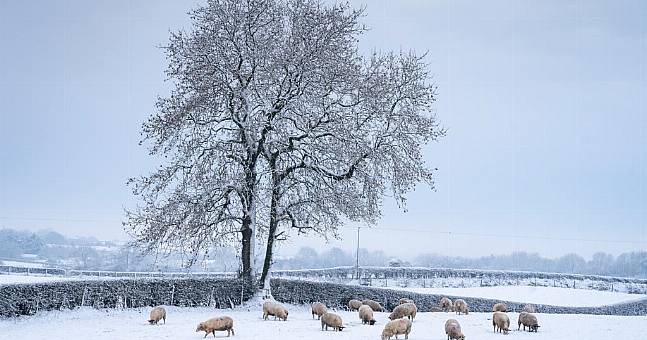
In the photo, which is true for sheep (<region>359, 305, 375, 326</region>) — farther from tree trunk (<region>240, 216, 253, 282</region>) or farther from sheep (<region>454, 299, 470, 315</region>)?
tree trunk (<region>240, 216, 253, 282</region>)

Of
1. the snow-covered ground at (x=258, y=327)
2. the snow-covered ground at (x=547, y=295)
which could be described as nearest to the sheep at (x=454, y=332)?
the snow-covered ground at (x=258, y=327)

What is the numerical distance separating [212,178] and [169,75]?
508 centimetres

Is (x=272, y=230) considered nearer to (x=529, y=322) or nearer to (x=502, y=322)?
(x=502, y=322)

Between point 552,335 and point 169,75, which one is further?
point 169,75

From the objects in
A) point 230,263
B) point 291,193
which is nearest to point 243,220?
point 291,193

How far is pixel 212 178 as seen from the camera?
91.9 feet

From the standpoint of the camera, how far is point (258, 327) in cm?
2184

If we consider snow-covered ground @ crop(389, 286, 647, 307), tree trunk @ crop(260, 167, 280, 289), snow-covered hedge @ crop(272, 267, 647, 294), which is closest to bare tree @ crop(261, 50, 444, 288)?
tree trunk @ crop(260, 167, 280, 289)

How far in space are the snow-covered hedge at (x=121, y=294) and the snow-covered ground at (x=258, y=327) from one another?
378 millimetres

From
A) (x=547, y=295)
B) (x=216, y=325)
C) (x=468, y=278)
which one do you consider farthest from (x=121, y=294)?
(x=468, y=278)

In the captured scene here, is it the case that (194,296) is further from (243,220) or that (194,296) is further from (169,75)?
(169,75)

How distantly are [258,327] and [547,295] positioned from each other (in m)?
41.6

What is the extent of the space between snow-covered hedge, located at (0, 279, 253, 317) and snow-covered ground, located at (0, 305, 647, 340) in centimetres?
38

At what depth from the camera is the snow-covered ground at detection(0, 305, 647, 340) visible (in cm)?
2000
